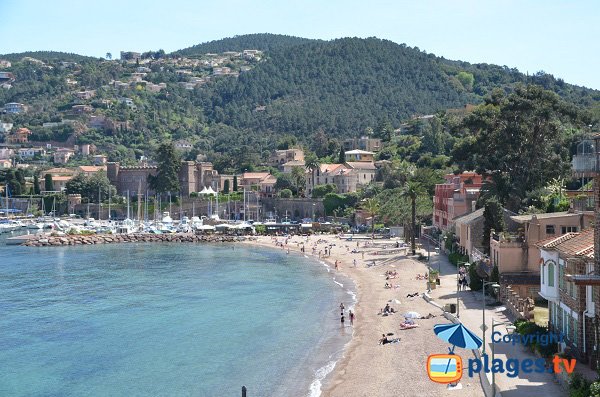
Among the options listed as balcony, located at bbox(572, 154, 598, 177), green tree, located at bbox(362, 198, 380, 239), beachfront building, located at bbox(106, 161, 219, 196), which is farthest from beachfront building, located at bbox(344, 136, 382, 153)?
balcony, located at bbox(572, 154, 598, 177)

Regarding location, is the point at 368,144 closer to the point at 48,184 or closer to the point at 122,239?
the point at 48,184

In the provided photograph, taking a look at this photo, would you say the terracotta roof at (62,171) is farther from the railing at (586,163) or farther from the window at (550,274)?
the railing at (586,163)

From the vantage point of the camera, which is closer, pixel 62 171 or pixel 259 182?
pixel 259 182

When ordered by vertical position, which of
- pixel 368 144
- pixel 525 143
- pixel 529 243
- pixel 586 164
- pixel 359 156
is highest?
pixel 368 144

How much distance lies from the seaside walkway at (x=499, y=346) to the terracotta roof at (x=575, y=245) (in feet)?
13.2

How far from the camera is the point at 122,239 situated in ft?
349

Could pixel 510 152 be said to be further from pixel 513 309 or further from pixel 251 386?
pixel 251 386

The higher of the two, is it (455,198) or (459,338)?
(455,198)

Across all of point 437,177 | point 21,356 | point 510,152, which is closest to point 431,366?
point 21,356

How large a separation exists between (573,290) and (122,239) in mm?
87020

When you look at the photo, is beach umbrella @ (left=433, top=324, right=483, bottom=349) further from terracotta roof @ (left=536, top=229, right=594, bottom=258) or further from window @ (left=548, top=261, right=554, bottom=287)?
window @ (left=548, top=261, right=554, bottom=287)

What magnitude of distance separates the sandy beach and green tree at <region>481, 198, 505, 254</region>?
514 centimetres

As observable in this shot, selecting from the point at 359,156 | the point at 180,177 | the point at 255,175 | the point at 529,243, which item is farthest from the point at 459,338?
the point at 359,156

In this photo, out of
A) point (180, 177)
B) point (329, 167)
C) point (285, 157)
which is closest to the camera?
point (329, 167)
